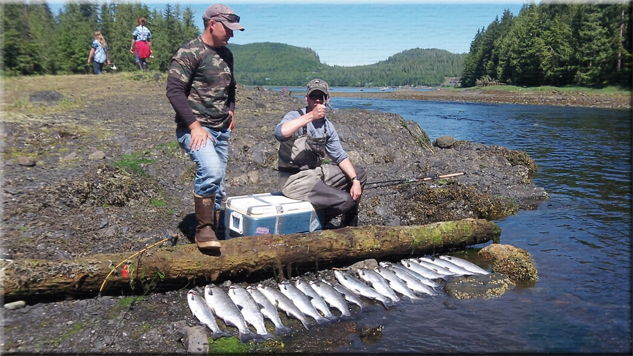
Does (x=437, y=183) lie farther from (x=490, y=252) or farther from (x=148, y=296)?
(x=148, y=296)

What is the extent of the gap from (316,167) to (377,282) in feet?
6.03

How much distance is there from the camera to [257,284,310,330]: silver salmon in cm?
552

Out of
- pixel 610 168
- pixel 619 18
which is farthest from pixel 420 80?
pixel 610 168

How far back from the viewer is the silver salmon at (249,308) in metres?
5.21

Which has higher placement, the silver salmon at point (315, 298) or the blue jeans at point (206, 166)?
the blue jeans at point (206, 166)

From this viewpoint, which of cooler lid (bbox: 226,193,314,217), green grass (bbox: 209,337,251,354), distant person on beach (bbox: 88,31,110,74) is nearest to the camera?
green grass (bbox: 209,337,251,354)

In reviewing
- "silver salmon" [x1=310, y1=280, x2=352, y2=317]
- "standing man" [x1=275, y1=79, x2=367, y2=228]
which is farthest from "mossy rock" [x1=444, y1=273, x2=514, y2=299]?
"standing man" [x1=275, y1=79, x2=367, y2=228]

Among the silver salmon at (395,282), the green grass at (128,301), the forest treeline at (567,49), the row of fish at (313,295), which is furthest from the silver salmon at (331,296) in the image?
the forest treeline at (567,49)

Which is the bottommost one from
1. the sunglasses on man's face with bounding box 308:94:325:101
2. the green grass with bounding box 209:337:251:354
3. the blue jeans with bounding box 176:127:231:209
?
the green grass with bounding box 209:337:251:354

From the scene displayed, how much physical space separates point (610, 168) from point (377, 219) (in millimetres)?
10661

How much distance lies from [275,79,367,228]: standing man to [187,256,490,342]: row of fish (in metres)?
1.01

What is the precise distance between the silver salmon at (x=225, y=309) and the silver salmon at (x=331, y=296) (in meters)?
1.16

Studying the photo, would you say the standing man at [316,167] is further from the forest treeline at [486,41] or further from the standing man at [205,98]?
the forest treeline at [486,41]

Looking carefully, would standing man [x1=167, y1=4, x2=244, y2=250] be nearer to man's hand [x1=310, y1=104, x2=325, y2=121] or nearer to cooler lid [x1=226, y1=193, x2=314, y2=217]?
cooler lid [x1=226, y1=193, x2=314, y2=217]
